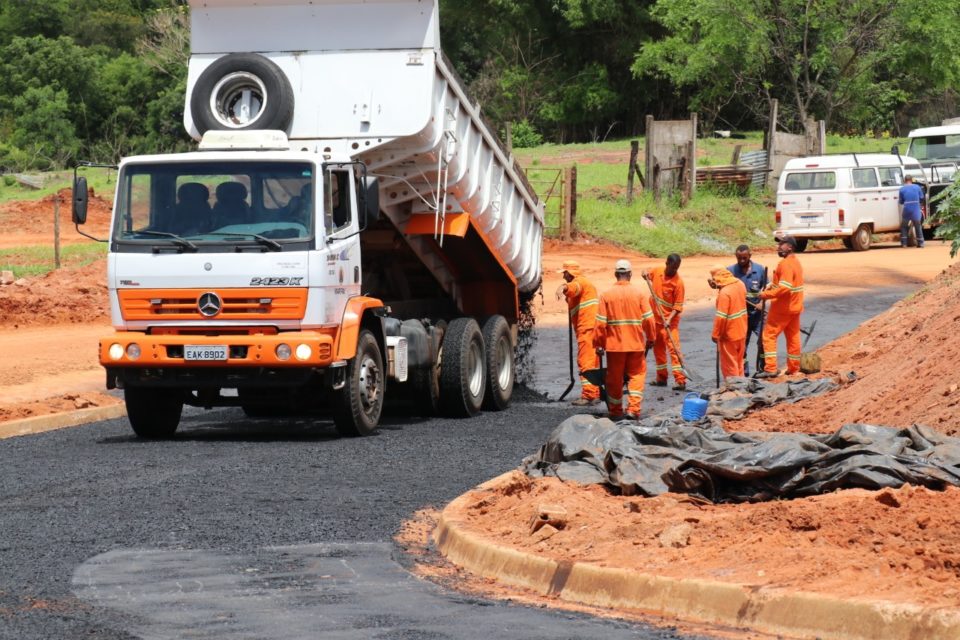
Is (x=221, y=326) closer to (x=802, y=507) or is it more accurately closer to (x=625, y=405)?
(x=625, y=405)

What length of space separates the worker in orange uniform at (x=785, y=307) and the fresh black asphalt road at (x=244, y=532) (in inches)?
140

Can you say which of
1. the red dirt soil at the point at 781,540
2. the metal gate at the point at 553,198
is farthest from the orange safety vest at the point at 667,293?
the metal gate at the point at 553,198

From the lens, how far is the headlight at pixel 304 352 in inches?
464

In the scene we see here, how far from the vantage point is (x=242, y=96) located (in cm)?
1299

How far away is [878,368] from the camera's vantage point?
12.7m

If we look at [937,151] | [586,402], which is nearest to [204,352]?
[586,402]

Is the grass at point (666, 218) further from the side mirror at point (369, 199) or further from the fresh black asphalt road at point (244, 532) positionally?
the side mirror at point (369, 199)

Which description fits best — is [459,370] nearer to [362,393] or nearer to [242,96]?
[362,393]

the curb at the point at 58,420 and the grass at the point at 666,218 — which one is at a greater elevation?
the grass at the point at 666,218

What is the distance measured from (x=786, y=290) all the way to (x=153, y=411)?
699 centimetres

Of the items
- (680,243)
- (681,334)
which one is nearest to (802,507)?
(681,334)

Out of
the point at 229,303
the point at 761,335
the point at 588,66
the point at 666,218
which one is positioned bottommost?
the point at 761,335

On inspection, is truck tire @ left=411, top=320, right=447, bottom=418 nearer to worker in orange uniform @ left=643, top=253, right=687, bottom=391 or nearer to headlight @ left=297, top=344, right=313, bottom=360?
headlight @ left=297, top=344, right=313, bottom=360

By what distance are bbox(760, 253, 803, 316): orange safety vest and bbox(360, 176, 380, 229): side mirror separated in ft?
17.7
